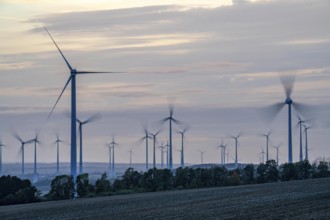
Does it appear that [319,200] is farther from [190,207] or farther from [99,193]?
[99,193]

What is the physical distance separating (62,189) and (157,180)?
75.7 ft

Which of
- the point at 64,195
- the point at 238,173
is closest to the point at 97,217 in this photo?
the point at 64,195

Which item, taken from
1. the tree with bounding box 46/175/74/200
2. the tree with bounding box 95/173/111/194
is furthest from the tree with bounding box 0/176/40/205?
the tree with bounding box 95/173/111/194

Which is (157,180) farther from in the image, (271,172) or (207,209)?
(207,209)

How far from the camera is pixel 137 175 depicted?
152 metres

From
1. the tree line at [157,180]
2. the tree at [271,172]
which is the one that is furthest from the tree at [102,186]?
the tree at [271,172]

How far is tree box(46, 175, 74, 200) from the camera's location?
426ft

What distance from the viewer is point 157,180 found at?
15012cm

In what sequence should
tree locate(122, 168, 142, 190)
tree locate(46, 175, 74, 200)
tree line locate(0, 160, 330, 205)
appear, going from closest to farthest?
tree locate(46, 175, 74, 200)
tree line locate(0, 160, 330, 205)
tree locate(122, 168, 142, 190)

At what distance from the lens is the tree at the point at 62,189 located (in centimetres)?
12996

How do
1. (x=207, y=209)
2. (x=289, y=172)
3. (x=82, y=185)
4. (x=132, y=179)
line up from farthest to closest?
(x=289, y=172) < (x=132, y=179) < (x=82, y=185) < (x=207, y=209)

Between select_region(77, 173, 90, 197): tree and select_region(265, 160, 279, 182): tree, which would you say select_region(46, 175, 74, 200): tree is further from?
select_region(265, 160, 279, 182): tree

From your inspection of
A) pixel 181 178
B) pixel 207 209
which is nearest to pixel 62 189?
pixel 181 178

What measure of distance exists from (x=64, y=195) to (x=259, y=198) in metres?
45.7
